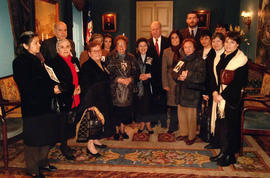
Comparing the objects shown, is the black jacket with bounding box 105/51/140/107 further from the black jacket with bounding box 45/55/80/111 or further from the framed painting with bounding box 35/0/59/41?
the framed painting with bounding box 35/0/59/41

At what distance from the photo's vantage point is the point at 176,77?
3822mm

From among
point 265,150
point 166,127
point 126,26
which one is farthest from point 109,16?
point 265,150

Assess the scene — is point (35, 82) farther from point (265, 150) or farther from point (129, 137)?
point (265, 150)

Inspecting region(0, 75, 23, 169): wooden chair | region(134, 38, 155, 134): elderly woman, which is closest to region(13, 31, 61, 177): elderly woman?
region(0, 75, 23, 169): wooden chair

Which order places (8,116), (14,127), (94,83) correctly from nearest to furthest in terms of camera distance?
(14,127)
(94,83)
(8,116)

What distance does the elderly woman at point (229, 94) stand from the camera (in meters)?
2.99

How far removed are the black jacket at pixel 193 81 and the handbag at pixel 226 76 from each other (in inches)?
21.2

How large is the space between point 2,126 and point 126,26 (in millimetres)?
6585

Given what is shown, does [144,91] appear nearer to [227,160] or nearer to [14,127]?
[227,160]

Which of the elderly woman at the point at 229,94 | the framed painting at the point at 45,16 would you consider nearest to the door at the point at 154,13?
the framed painting at the point at 45,16

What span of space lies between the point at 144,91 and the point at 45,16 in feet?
9.27

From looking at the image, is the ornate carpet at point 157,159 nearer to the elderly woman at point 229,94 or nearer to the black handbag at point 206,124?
the black handbag at point 206,124

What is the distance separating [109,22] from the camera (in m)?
8.93

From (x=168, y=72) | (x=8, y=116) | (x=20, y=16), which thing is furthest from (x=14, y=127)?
(x=168, y=72)
